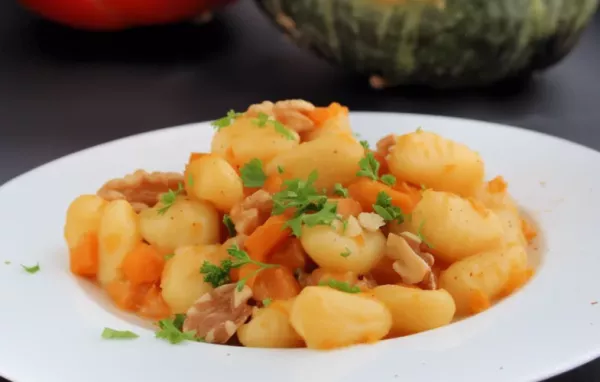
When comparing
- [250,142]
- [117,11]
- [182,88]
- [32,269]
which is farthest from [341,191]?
[117,11]

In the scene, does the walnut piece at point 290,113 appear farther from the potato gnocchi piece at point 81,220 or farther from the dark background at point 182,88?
the dark background at point 182,88

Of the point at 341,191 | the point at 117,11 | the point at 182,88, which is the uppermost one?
the point at 341,191

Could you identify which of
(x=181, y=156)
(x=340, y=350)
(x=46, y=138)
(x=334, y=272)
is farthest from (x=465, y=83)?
(x=340, y=350)

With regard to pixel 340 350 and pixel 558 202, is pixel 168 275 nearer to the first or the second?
pixel 340 350

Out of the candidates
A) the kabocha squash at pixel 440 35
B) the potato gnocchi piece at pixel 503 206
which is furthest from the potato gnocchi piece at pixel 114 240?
the kabocha squash at pixel 440 35

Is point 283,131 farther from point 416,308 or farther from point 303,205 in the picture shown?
point 416,308

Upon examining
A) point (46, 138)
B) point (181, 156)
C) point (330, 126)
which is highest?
point (330, 126)
